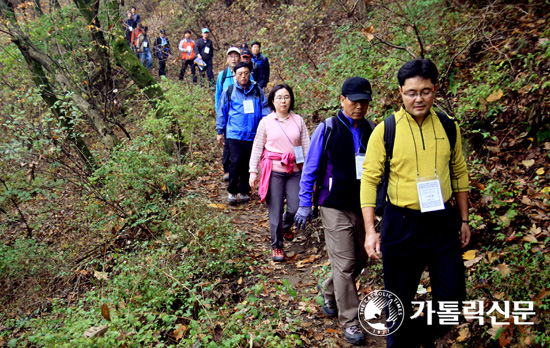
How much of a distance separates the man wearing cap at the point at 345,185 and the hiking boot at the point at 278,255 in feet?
6.11

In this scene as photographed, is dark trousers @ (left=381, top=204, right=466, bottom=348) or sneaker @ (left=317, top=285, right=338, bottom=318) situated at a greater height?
dark trousers @ (left=381, top=204, right=466, bottom=348)

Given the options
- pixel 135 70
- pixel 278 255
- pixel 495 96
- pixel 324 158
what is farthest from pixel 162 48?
pixel 324 158

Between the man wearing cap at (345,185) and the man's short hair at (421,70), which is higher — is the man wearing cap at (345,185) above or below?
below

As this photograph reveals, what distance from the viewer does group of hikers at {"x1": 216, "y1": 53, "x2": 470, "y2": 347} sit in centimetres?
282

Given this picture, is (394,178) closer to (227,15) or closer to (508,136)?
(508,136)

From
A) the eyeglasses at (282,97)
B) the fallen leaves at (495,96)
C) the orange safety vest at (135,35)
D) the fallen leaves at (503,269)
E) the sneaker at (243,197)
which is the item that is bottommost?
the fallen leaves at (503,269)

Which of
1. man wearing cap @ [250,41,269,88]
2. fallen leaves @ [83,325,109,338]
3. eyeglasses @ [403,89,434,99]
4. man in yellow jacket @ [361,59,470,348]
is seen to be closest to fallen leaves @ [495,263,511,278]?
man in yellow jacket @ [361,59,470,348]

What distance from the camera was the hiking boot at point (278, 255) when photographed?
5555 mm

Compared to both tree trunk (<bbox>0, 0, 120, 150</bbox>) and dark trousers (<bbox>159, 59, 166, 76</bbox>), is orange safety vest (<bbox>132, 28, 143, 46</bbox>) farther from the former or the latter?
tree trunk (<bbox>0, 0, 120, 150</bbox>)

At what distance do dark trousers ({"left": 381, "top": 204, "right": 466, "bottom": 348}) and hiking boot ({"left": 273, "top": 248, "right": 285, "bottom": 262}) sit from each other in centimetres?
266

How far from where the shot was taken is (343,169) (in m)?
3.67

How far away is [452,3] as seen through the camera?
314 inches

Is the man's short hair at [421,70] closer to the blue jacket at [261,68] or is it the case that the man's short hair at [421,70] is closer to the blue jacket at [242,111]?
the blue jacket at [242,111]

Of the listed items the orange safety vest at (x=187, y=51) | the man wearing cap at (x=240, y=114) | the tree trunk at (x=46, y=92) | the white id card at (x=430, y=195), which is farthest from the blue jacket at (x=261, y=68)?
the white id card at (x=430, y=195)
